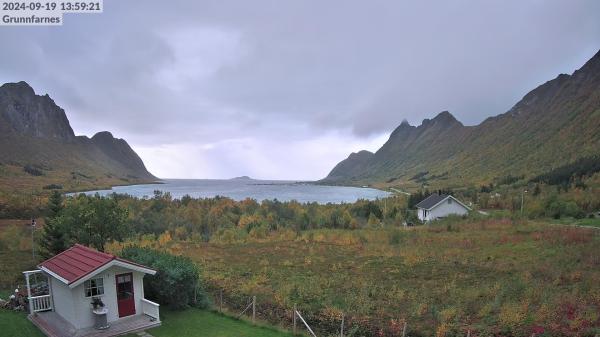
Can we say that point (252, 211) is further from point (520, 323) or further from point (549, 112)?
point (549, 112)

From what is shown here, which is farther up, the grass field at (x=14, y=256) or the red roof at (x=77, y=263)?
the red roof at (x=77, y=263)

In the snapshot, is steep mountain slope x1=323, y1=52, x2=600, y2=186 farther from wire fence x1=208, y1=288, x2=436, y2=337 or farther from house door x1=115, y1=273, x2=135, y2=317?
house door x1=115, y1=273, x2=135, y2=317

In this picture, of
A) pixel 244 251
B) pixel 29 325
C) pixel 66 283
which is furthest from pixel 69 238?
pixel 244 251

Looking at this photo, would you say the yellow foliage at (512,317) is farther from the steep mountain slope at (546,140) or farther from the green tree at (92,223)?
the steep mountain slope at (546,140)

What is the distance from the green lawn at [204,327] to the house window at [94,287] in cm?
263

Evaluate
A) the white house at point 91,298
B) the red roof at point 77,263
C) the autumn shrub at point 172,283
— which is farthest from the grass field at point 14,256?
the autumn shrub at point 172,283

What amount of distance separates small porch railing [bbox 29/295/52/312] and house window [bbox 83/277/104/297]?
348 cm

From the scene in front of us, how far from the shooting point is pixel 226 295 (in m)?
22.5

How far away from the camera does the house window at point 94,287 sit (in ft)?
51.5

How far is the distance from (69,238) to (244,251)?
715 inches

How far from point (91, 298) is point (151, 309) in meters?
2.40

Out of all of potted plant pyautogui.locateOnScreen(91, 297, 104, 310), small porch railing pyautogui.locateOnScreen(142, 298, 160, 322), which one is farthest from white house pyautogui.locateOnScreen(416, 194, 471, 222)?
potted plant pyautogui.locateOnScreen(91, 297, 104, 310)

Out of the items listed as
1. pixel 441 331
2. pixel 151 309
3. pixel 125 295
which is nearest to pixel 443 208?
pixel 441 331

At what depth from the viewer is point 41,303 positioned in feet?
58.3
